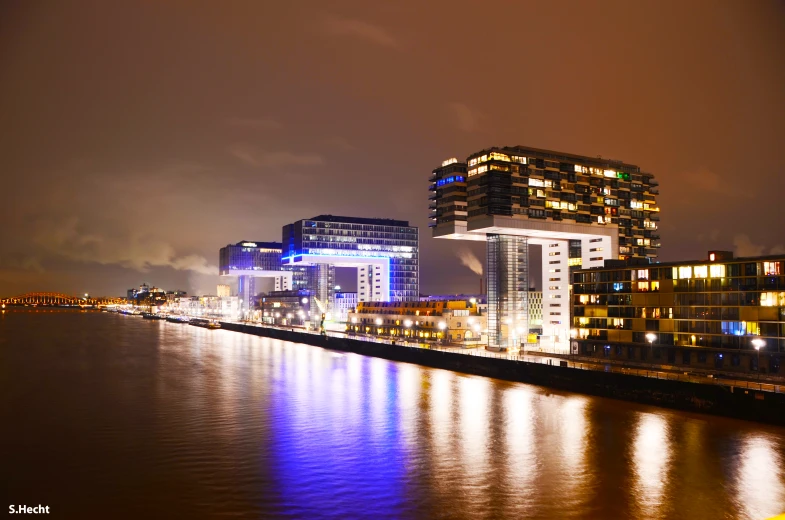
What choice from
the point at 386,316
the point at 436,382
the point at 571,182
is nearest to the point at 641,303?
the point at 436,382

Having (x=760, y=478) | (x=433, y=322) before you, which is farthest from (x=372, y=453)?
(x=433, y=322)

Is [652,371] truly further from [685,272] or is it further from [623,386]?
[685,272]

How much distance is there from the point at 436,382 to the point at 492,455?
3036 cm

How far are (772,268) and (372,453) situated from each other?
42.2m

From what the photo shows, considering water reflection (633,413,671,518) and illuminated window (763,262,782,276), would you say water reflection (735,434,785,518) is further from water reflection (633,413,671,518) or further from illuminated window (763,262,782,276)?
illuminated window (763,262,782,276)

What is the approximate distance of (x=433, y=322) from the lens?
340 feet

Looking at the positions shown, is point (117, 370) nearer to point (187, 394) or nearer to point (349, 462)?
point (187, 394)

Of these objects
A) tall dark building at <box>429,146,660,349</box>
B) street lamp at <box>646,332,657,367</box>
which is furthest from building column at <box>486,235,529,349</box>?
street lamp at <box>646,332,657,367</box>

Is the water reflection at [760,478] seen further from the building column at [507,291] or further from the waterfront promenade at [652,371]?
the building column at [507,291]

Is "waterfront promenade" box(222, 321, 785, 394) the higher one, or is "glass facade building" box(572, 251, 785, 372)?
"glass facade building" box(572, 251, 785, 372)

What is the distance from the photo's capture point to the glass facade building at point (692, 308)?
54875 millimetres

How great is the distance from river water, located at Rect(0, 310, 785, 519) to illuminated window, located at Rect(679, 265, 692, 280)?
18.9 metres

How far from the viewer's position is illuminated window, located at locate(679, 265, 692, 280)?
63.2 metres

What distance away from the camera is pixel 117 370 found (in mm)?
77625
